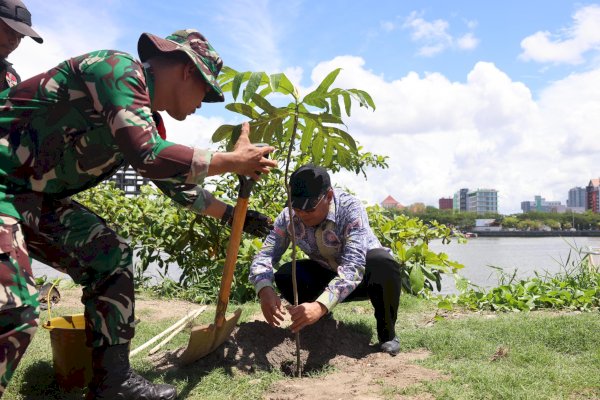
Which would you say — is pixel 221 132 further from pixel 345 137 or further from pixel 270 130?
pixel 345 137

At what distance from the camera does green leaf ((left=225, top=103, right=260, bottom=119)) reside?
2.76 meters

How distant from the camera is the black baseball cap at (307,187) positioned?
3145 millimetres

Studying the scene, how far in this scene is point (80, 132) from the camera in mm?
2168

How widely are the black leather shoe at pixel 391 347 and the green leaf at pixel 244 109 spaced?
1.60 metres

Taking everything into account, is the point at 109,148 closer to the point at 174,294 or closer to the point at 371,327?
the point at 371,327

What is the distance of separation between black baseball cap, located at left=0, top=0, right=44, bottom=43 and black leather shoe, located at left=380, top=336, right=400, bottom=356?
2.72 meters

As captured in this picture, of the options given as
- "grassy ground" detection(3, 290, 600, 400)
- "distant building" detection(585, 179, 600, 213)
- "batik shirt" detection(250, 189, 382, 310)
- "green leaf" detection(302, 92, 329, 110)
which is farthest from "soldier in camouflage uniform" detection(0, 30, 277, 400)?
"distant building" detection(585, 179, 600, 213)

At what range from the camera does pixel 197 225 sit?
5.66m

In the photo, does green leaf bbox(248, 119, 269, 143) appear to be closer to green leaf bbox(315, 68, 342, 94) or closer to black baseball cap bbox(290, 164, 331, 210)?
green leaf bbox(315, 68, 342, 94)

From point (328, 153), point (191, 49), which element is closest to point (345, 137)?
point (328, 153)

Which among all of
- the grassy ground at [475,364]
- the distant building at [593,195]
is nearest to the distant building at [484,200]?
the distant building at [593,195]

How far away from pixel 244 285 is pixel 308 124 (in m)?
2.96

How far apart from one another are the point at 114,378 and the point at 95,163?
92cm

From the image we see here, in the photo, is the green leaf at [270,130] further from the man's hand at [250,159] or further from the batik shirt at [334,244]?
the batik shirt at [334,244]
